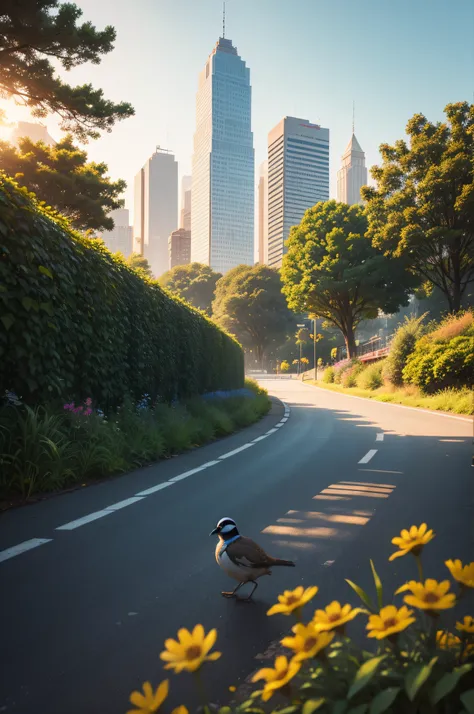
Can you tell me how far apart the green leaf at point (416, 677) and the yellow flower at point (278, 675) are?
10.5 inches

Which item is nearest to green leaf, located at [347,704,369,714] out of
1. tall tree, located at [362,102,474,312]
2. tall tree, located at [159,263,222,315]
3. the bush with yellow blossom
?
the bush with yellow blossom

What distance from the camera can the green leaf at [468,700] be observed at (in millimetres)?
1227

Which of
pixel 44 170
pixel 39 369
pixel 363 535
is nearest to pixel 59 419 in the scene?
pixel 39 369

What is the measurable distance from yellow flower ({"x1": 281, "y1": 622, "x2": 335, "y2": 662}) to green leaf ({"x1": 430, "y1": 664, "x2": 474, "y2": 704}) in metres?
0.27

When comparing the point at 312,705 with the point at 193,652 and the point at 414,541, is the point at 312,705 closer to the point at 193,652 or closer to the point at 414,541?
the point at 193,652

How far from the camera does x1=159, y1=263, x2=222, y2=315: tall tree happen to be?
383 feet

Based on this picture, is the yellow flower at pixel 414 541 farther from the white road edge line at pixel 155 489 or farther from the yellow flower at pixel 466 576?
the white road edge line at pixel 155 489

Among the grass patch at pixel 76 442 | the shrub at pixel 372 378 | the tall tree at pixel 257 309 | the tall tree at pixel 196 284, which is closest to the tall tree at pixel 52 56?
the grass patch at pixel 76 442

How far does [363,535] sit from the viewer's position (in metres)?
4.95

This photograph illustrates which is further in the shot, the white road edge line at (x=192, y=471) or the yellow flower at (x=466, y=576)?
the white road edge line at (x=192, y=471)

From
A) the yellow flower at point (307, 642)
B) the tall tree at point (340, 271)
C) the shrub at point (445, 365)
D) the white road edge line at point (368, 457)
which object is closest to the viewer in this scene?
the yellow flower at point (307, 642)

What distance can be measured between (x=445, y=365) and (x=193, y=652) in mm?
25089

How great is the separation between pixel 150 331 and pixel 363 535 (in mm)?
8349

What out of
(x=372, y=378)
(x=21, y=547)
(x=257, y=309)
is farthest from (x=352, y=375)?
(x=257, y=309)
